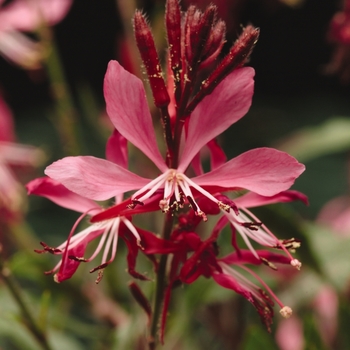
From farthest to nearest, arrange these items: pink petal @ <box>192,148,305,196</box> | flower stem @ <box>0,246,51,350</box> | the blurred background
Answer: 1. the blurred background
2. flower stem @ <box>0,246,51,350</box>
3. pink petal @ <box>192,148,305,196</box>

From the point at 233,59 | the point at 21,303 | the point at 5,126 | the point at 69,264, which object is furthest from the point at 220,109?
the point at 5,126

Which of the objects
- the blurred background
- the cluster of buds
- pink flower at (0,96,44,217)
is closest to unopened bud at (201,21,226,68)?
the cluster of buds

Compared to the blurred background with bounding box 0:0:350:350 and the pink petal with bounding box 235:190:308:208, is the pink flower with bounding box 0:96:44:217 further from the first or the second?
the pink petal with bounding box 235:190:308:208

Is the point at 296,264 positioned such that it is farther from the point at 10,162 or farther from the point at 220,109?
the point at 10,162

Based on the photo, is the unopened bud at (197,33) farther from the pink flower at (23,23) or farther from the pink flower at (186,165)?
the pink flower at (23,23)

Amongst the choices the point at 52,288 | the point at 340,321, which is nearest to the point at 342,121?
the point at 340,321

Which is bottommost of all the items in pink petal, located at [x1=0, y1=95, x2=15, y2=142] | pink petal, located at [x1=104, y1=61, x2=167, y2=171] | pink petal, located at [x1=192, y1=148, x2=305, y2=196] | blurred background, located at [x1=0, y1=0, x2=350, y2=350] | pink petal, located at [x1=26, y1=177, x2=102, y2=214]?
blurred background, located at [x1=0, y1=0, x2=350, y2=350]

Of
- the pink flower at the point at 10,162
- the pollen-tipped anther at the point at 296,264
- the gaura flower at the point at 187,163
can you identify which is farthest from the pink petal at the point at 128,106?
the pink flower at the point at 10,162

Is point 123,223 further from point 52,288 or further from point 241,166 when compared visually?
point 52,288
